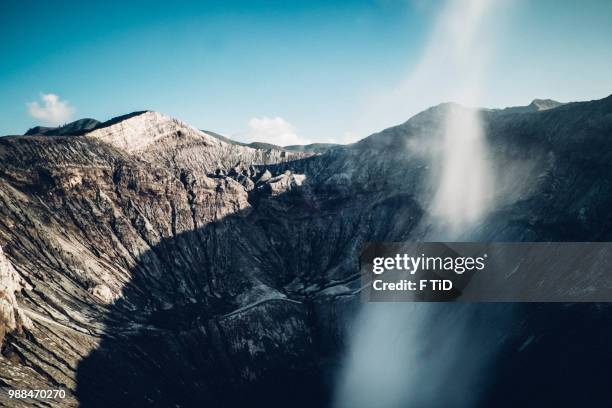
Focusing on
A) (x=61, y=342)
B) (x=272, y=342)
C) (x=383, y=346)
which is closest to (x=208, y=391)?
(x=272, y=342)

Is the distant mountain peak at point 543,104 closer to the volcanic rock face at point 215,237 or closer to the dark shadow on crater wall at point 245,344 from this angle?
the volcanic rock face at point 215,237

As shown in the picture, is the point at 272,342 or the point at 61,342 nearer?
the point at 61,342

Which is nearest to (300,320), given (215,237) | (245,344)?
(245,344)

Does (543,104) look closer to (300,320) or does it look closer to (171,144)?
(300,320)

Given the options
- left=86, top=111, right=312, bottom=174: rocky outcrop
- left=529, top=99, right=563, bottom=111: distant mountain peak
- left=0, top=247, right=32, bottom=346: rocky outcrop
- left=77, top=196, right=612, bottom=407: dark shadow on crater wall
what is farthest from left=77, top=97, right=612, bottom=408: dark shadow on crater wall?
left=529, top=99, right=563, bottom=111: distant mountain peak

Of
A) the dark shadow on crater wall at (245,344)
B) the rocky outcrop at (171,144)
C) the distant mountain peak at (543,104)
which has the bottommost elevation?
the dark shadow on crater wall at (245,344)

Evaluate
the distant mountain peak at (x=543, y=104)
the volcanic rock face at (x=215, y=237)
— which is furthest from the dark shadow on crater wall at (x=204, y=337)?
the distant mountain peak at (x=543, y=104)

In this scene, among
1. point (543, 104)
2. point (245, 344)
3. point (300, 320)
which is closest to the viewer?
point (245, 344)

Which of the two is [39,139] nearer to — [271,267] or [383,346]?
[271,267]
